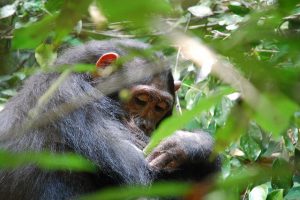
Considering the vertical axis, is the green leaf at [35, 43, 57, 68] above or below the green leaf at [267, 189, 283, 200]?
above

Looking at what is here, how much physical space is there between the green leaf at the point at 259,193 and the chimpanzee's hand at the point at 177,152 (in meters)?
0.30

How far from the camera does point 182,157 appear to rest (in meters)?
2.38

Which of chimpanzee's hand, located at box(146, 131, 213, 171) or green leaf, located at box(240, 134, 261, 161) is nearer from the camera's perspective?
chimpanzee's hand, located at box(146, 131, 213, 171)

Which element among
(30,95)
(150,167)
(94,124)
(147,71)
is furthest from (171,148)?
(147,71)

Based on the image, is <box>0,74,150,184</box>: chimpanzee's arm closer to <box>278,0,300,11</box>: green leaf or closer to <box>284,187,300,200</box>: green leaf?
<box>284,187,300,200</box>: green leaf

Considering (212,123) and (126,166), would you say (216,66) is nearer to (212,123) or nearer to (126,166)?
(126,166)

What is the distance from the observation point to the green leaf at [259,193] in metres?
2.21

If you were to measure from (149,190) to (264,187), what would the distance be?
183 cm

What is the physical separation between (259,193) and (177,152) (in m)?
0.35

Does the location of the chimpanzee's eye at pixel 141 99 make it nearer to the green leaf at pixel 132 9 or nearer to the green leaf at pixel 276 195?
the green leaf at pixel 276 195

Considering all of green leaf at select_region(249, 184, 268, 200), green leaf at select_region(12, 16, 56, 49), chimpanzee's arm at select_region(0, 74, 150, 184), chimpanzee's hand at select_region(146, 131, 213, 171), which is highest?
green leaf at select_region(12, 16, 56, 49)

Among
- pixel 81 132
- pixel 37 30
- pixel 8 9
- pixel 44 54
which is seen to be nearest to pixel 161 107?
pixel 81 132

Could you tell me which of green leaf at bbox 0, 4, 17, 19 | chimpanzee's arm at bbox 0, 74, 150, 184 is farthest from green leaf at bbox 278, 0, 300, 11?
green leaf at bbox 0, 4, 17, 19

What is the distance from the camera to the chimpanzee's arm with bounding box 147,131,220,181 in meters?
2.34
